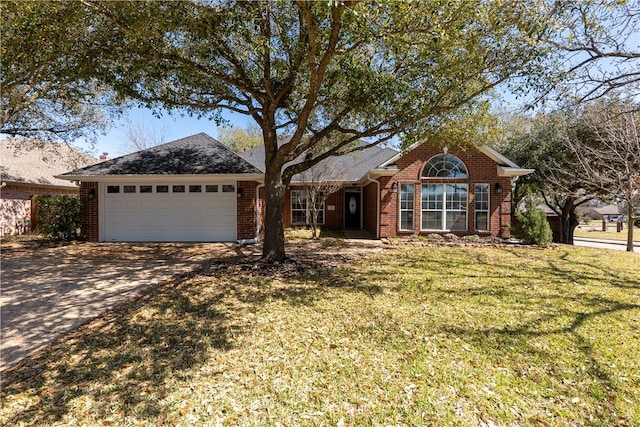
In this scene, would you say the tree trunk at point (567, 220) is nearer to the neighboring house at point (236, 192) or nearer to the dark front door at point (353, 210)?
the neighboring house at point (236, 192)

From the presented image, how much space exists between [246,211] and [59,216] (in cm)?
700

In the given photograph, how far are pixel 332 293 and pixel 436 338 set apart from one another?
88.5 inches

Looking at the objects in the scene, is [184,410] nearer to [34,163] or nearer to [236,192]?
[236,192]

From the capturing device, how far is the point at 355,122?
32.5 feet

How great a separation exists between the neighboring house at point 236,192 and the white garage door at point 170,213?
38mm

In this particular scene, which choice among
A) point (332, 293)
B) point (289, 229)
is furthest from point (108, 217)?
point (332, 293)

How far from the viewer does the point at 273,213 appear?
818 cm

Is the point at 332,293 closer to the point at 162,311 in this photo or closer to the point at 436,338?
the point at 436,338

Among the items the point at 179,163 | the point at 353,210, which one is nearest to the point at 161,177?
the point at 179,163

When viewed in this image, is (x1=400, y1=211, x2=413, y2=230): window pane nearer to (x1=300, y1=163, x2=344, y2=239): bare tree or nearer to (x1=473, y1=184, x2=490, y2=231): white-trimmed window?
(x1=473, y1=184, x2=490, y2=231): white-trimmed window

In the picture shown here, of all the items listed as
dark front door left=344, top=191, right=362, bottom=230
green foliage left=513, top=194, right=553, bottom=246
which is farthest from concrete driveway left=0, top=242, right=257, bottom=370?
green foliage left=513, top=194, right=553, bottom=246

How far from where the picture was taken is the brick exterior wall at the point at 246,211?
12.1 m

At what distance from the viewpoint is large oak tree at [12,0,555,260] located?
5.28 m

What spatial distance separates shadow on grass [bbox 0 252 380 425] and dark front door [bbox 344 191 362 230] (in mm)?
11336
